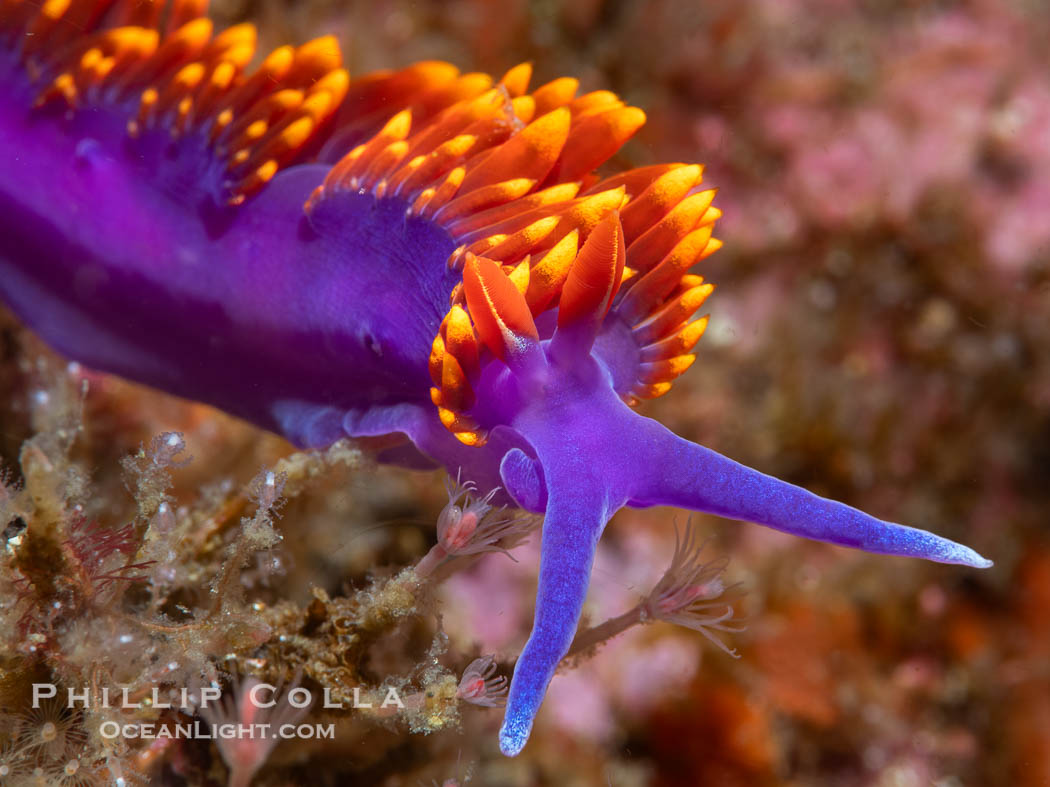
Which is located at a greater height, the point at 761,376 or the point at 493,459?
the point at 493,459

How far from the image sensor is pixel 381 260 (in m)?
1.97

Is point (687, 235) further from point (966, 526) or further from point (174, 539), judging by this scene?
point (966, 526)

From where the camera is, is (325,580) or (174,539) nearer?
(174,539)

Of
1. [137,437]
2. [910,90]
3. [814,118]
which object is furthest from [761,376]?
[137,437]

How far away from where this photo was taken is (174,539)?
1.59m

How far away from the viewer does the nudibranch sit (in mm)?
1592

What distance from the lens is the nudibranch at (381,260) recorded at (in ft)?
5.22

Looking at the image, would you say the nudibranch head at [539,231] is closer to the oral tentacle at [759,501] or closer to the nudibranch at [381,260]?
the nudibranch at [381,260]

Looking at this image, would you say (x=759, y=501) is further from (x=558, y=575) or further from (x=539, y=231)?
(x=539, y=231)

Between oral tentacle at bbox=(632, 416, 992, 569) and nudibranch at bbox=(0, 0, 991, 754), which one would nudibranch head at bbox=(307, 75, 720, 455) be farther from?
oral tentacle at bbox=(632, 416, 992, 569)

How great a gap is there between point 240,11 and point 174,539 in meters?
2.23

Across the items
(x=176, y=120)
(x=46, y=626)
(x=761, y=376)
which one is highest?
(x=176, y=120)

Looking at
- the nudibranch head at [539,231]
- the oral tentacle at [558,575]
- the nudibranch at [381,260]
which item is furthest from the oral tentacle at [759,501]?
the nudibranch head at [539,231]

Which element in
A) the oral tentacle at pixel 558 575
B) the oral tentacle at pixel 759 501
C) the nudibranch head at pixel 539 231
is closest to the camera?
the oral tentacle at pixel 558 575
